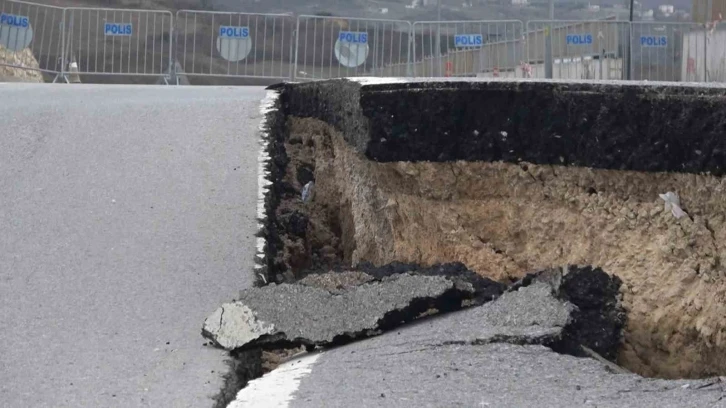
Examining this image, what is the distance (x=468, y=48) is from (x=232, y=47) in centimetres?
384

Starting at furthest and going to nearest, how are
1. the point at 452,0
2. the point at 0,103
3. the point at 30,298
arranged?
the point at 452,0, the point at 0,103, the point at 30,298

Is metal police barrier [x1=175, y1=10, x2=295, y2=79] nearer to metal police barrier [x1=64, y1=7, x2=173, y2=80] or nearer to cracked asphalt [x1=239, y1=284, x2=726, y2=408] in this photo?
metal police barrier [x1=64, y1=7, x2=173, y2=80]

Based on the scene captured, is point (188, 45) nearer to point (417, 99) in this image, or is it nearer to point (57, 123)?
point (57, 123)

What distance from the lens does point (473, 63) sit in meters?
17.1

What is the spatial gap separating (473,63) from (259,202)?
11.0 metres

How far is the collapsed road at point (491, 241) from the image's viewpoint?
4547 millimetres

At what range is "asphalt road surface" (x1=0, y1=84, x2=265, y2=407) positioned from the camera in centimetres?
462

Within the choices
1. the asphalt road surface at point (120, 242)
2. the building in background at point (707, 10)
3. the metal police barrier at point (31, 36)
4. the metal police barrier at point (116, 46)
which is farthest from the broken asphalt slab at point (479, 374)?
the building in background at point (707, 10)

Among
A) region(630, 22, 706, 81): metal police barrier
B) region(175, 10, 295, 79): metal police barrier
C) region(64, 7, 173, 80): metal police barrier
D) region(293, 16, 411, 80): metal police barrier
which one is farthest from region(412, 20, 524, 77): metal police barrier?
region(64, 7, 173, 80): metal police barrier

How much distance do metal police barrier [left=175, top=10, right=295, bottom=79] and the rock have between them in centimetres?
1167

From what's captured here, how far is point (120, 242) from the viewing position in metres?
6.10

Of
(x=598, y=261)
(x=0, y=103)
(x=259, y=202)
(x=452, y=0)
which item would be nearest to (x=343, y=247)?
(x=259, y=202)

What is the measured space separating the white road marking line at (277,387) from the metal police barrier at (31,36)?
12.9 metres

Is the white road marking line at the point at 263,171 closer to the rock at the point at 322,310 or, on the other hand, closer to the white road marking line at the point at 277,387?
the rock at the point at 322,310
